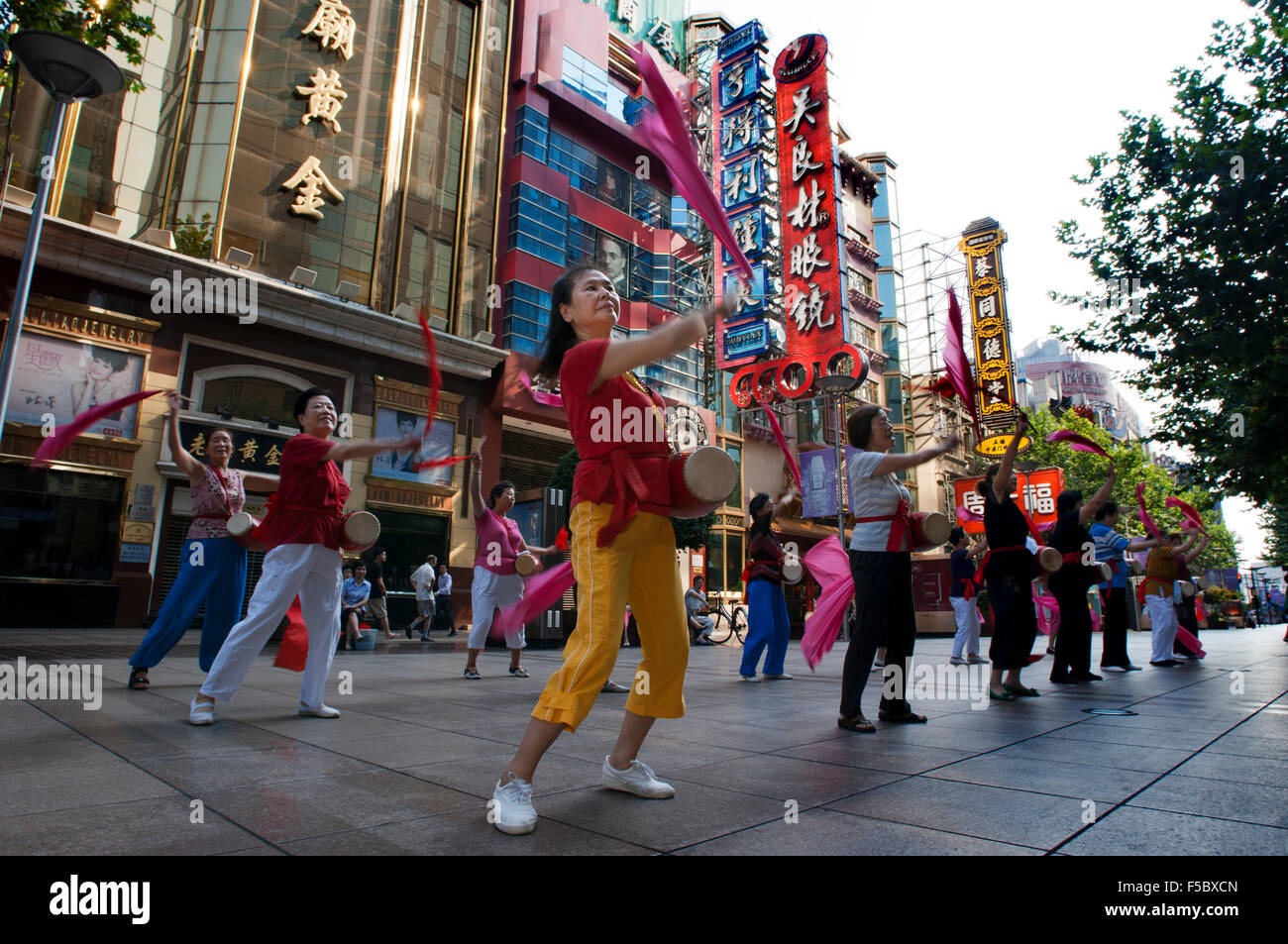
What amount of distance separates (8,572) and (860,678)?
15.7 metres

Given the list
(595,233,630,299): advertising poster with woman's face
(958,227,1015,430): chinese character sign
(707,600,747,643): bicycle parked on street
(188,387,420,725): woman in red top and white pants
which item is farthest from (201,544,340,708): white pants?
(958,227,1015,430): chinese character sign

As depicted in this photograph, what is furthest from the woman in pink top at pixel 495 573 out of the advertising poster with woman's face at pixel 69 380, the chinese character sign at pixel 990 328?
the chinese character sign at pixel 990 328

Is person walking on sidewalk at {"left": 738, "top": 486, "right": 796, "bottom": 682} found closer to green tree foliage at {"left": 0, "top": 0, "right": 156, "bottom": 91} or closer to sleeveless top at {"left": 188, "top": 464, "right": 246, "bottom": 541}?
sleeveless top at {"left": 188, "top": 464, "right": 246, "bottom": 541}

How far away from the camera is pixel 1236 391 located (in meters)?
11.7

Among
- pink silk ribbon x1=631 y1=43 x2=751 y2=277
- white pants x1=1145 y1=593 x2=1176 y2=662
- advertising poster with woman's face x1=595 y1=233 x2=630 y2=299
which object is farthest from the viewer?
advertising poster with woman's face x1=595 y1=233 x2=630 y2=299

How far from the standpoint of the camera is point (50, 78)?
648cm

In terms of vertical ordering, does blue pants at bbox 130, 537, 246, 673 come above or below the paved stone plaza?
above

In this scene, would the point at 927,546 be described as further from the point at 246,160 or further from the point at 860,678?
the point at 246,160

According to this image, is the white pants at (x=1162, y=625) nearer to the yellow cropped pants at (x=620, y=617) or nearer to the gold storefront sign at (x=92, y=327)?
the yellow cropped pants at (x=620, y=617)

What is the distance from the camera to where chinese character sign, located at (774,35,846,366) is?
21.0 m

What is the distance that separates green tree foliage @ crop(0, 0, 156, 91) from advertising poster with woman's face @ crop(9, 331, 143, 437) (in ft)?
21.8

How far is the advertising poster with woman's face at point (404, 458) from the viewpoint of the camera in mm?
18469

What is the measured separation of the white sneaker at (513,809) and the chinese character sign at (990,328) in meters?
28.3

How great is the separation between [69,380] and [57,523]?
279 cm
